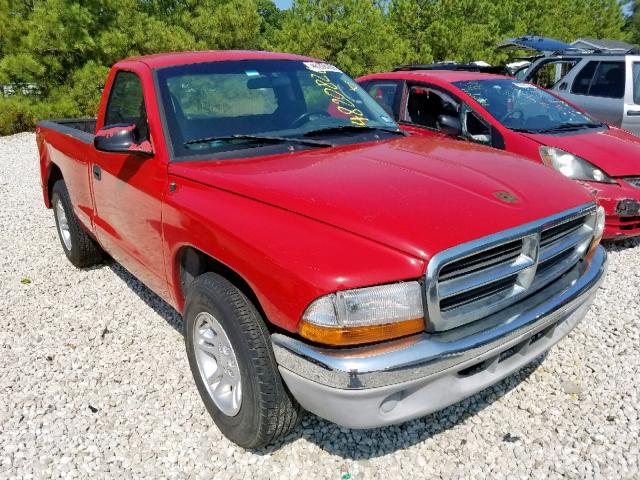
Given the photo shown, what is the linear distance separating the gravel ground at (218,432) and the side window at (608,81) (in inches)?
196

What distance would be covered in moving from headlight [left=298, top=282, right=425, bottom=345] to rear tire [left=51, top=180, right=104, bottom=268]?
335 centimetres

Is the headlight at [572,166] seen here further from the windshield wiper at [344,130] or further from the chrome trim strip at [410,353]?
the chrome trim strip at [410,353]

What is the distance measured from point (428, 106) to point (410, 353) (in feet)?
15.1

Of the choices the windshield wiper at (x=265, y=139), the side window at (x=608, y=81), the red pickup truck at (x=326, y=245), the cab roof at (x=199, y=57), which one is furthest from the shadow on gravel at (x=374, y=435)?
the side window at (x=608, y=81)

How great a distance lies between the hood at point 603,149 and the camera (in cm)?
482

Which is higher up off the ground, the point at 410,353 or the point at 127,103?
the point at 127,103

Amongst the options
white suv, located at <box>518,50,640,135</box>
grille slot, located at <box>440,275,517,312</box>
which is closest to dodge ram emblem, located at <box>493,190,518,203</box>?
grille slot, located at <box>440,275,517,312</box>

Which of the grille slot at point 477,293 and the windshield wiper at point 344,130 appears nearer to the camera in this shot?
the grille slot at point 477,293

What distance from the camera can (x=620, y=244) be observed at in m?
5.18

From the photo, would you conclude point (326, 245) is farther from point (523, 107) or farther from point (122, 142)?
point (523, 107)

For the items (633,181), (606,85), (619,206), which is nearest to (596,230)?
(619,206)

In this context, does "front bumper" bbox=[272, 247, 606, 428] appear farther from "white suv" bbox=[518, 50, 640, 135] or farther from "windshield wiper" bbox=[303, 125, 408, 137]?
"white suv" bbox=[518, 50, 640, 135]

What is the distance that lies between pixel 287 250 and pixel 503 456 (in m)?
1.47

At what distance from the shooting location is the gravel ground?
246 cm
